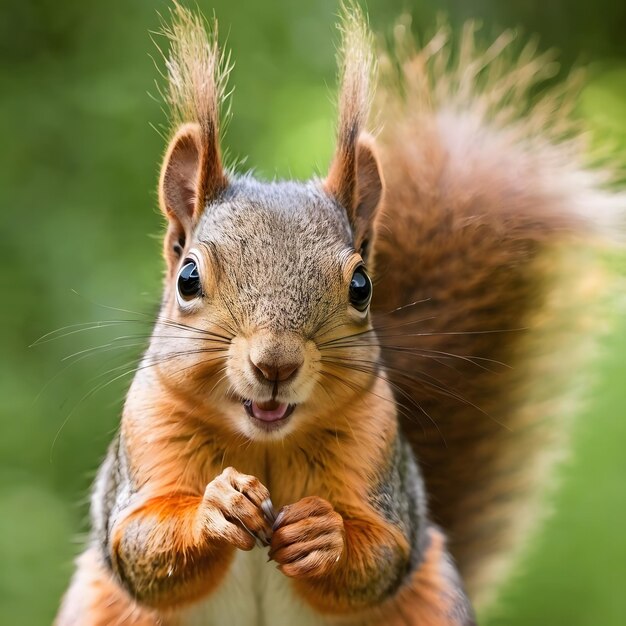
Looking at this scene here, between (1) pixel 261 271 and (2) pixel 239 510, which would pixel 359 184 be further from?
(2) pixel 239 510

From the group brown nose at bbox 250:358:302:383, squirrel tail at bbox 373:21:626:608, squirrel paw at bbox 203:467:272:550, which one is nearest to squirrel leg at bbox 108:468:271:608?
squirrel paw at bbox 203:467:272:550

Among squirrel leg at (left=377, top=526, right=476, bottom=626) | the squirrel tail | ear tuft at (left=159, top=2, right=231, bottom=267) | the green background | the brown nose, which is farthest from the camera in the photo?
the green background

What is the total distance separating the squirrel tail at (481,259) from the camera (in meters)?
1.33

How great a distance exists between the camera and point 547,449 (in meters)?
1.51

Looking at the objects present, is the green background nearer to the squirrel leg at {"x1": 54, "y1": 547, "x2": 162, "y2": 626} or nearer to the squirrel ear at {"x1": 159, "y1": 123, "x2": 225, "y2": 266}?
the squirrel leg at {"x1": 54, "y1": 547, "x2": 162, "y2": 626}

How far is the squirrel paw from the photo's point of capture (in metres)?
0.87

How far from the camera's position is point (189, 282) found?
91cm

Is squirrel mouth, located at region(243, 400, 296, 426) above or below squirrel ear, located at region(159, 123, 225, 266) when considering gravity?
below

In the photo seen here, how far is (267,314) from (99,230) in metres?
1.13

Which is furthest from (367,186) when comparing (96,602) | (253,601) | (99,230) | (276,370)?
(99,230)

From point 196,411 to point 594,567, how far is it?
4.51 ft

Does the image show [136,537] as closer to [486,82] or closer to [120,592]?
[120,592]

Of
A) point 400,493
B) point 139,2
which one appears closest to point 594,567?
point 400,493

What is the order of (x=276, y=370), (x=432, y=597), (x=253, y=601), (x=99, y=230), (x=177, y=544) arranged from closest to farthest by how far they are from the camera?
(x=276, y=370), (x=177, y=544), (x=253, y=601), (x=432, y=597), (x=99, y=230)
